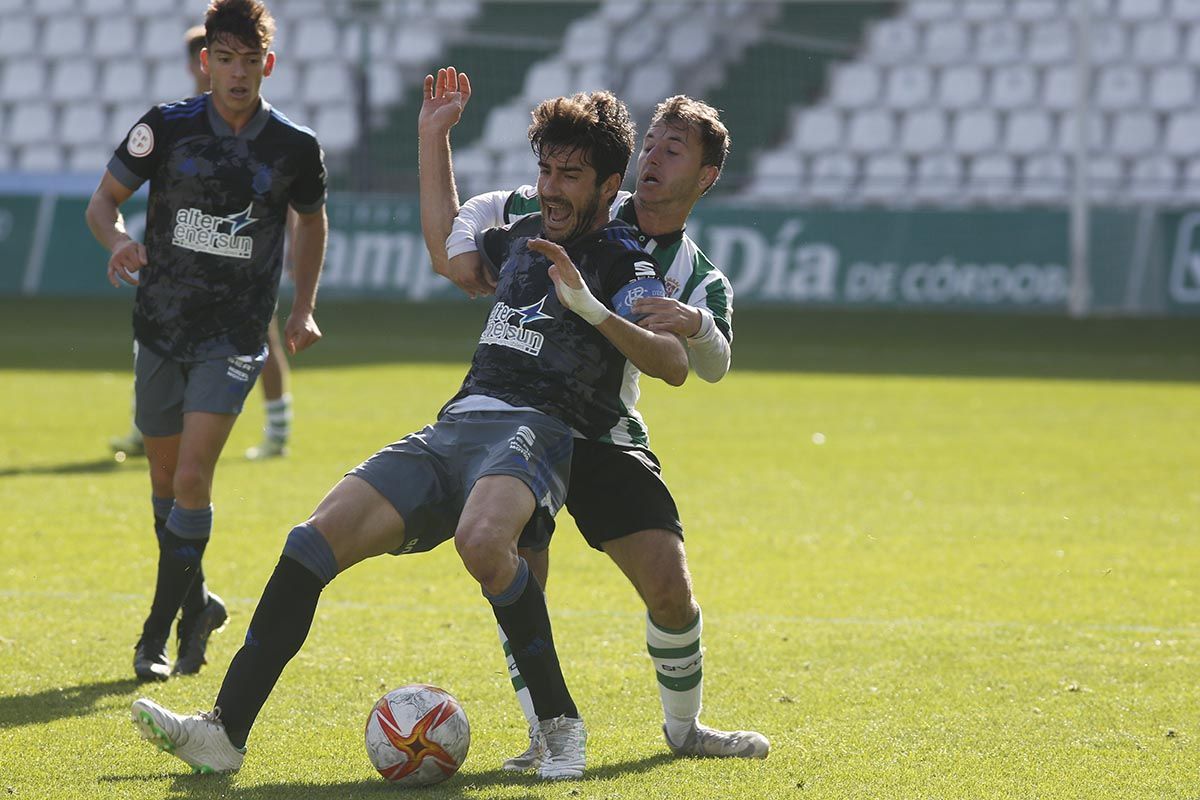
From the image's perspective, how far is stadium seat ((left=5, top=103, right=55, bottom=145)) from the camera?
27688 millimetres

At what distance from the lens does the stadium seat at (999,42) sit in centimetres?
2503

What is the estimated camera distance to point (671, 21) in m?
25.9

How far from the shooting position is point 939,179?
75.8 ft

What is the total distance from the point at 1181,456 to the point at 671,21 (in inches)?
638

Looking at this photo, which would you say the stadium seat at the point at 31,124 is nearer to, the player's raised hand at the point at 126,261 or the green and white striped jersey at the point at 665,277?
the player's raised hand at the point at 126,261

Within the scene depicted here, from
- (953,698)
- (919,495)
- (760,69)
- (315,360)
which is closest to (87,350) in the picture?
(315,360)

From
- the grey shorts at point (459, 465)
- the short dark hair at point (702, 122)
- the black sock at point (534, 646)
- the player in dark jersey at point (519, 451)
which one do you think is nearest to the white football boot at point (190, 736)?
the player in dark jersey at point (519, 451)

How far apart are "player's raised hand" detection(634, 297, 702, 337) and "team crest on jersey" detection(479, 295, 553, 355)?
0.29 metres

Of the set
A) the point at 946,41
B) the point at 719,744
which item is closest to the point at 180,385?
the point at 719,744

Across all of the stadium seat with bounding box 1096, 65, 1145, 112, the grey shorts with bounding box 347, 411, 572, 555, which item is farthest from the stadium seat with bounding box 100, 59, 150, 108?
the grey shorts with bounding box 347, 411, 572, 555

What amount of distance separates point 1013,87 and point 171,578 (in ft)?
69.4

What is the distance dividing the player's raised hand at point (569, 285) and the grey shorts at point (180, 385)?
1879mm

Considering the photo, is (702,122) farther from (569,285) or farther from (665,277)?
(569,285)

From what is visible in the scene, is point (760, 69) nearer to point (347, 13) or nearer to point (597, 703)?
point (347, 13)
